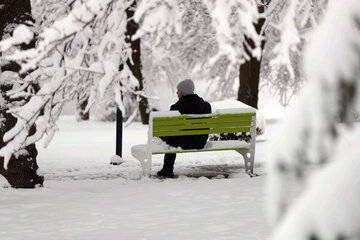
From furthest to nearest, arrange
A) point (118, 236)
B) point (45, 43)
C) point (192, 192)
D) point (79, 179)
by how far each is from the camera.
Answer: point (79, 179) < point (192, 192) < point (118, 236) < point (45, 43)

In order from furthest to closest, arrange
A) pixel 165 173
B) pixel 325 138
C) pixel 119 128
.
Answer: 1. pixel 119 128
2. pixel 165 173
3. pixel 325 138

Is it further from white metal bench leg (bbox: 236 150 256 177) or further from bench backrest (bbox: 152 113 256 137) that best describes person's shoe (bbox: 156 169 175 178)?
white metal bench leg (bbox: 236 150 256 177)

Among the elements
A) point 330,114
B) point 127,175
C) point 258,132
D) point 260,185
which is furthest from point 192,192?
point 258,132

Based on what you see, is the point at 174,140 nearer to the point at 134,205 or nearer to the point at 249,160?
the point at 249,160

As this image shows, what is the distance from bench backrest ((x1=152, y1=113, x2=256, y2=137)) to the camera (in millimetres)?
9148

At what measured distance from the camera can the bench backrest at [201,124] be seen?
915cm

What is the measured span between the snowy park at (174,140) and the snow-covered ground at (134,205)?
0.8 inches

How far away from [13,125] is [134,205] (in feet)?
6.89

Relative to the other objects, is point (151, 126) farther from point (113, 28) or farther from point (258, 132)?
point (258, 132)

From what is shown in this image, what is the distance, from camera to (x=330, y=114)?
5.13 ft

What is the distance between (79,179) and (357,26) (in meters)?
8.46

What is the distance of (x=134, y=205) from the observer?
24.1 ft

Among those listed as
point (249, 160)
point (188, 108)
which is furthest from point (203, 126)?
point (249, 160)

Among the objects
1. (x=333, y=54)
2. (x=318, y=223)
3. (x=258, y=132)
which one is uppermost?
(x=333, y=54)
